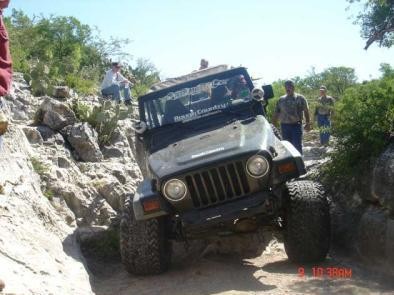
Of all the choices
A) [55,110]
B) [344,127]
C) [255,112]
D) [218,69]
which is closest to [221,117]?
[255,112]

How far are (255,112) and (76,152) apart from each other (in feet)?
8.18

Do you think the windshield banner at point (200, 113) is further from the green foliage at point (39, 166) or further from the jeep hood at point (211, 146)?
the green foliage at point (39, 166)

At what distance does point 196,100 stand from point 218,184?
155 centimetres

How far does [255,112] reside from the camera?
19.0ft

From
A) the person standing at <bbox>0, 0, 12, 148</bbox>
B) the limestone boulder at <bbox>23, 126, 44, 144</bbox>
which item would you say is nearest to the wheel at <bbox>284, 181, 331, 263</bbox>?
the person standing at <bbox>0, 0, 12, 148</bbox>

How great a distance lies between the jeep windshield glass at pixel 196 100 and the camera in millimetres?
5820

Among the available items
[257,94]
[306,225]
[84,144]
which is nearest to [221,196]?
[306,225]

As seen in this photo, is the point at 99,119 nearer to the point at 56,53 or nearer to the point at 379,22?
the point at 56,53

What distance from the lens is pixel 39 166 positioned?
574 centimetres

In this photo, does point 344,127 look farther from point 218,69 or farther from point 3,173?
point 3,173

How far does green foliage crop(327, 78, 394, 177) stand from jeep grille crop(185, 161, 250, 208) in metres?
1.57

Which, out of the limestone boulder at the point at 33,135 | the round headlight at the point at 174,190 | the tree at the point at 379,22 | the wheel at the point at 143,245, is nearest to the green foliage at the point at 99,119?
the limestone boulder at the point at 33,135

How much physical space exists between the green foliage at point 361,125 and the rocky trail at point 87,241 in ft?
2.60
